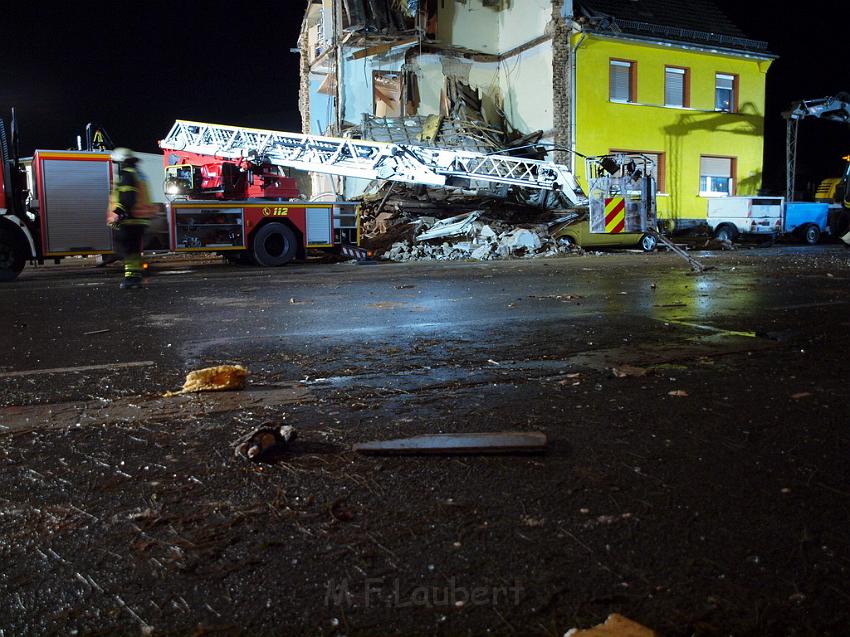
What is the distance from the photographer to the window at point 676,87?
86.6 feet

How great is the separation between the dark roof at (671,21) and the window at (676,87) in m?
1.15

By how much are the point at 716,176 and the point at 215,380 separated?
90.9 feet

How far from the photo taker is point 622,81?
84.4 feet

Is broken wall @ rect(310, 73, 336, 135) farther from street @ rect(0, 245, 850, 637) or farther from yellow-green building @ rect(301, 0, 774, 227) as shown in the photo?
street @ rect(0, 245, 850, 637)

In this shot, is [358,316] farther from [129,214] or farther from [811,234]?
[811,234]

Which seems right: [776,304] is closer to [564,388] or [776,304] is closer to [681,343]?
[681,343]

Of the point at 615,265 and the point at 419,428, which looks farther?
the point at 615,265

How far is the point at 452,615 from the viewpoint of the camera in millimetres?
1823

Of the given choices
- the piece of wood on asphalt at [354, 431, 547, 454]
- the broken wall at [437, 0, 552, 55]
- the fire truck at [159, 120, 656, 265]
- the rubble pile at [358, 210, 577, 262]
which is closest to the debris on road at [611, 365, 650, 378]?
the piece of wood on asphalt at [354, 431, 547, 454]

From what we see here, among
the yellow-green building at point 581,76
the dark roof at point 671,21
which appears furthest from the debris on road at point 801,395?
the dark roof at point 671,21

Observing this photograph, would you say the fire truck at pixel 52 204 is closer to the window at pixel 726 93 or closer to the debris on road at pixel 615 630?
the debris on road at pixel 615 630

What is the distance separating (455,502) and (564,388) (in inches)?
69.8

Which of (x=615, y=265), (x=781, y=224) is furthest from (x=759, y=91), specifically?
(x=615, y=265)

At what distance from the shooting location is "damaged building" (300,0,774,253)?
24.6 m
